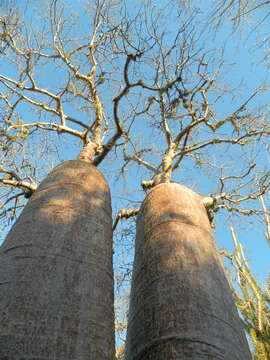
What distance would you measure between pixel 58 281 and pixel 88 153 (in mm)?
2232

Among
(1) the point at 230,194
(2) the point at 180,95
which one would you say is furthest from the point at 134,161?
(2) the point at 180,95

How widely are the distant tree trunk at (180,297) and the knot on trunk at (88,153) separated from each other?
1.29m

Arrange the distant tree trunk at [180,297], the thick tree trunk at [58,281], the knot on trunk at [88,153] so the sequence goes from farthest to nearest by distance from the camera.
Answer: the knot on trunk at [88,153], the distant tree trunk at [180,297], the thick tree trunk at [58,281]

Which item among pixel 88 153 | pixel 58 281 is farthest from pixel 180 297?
pixel 88 153

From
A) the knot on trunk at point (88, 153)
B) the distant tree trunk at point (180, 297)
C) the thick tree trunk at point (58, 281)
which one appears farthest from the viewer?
the knot on trunk at point (88, 153)

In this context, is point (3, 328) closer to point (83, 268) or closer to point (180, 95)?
point (83, 268)

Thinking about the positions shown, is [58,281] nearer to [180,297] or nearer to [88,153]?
[180,297]

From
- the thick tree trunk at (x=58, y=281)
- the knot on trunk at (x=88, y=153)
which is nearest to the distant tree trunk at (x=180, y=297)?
the thick tree trunk at (x=58, y=281)

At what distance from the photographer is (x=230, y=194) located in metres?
5.63

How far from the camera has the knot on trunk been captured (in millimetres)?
3245

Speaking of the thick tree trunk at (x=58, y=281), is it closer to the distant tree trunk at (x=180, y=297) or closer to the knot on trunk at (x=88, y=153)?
the distant tree trunk at (x=180, y=297)

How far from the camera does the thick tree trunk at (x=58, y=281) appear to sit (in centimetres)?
108

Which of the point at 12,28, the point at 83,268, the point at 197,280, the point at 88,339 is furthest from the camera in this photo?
the point at 12,28

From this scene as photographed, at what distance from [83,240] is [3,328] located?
0.59 metres
